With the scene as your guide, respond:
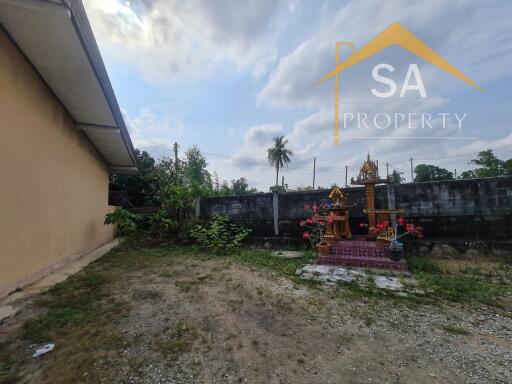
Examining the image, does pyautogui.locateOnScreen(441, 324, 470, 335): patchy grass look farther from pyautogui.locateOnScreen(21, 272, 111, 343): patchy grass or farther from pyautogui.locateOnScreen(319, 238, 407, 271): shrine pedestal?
pyautogui.locateOnScreen(21, 272, 111, 343): patchy grass

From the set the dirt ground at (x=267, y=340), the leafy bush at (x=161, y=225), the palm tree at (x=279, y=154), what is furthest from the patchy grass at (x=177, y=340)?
the palm tree at (x=279, y=154)

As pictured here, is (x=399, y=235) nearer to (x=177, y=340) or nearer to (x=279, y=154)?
(x=177, y=340)

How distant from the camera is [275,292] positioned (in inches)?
137

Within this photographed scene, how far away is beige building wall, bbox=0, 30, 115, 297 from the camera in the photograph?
10.3 ft

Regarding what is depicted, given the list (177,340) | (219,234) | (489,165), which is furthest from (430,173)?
(177,340)

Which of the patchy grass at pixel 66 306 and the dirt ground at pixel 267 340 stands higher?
the patchy grass at pixel 66 306

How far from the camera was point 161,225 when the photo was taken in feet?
25.3

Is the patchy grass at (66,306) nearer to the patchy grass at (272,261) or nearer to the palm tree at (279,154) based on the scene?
the patchy grass at (272,261)

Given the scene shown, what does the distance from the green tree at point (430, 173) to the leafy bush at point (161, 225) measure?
25.1m

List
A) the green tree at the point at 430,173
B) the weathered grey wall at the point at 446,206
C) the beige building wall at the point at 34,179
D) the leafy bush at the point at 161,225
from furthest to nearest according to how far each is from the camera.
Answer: the green tree at the point at 430,173 → the leafy bush at the point at 161,225 → the weathered grey wall at the point at 446,206 → the beige building wall at the point at 34,179

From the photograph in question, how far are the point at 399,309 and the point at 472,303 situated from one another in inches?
43.6

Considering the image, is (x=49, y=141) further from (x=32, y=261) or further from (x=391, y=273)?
(x=391, y=273)

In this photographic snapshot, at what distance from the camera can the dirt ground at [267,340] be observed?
5.86 ft

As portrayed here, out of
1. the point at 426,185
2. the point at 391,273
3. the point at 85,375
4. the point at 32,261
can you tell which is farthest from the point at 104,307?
the point at 426,185
